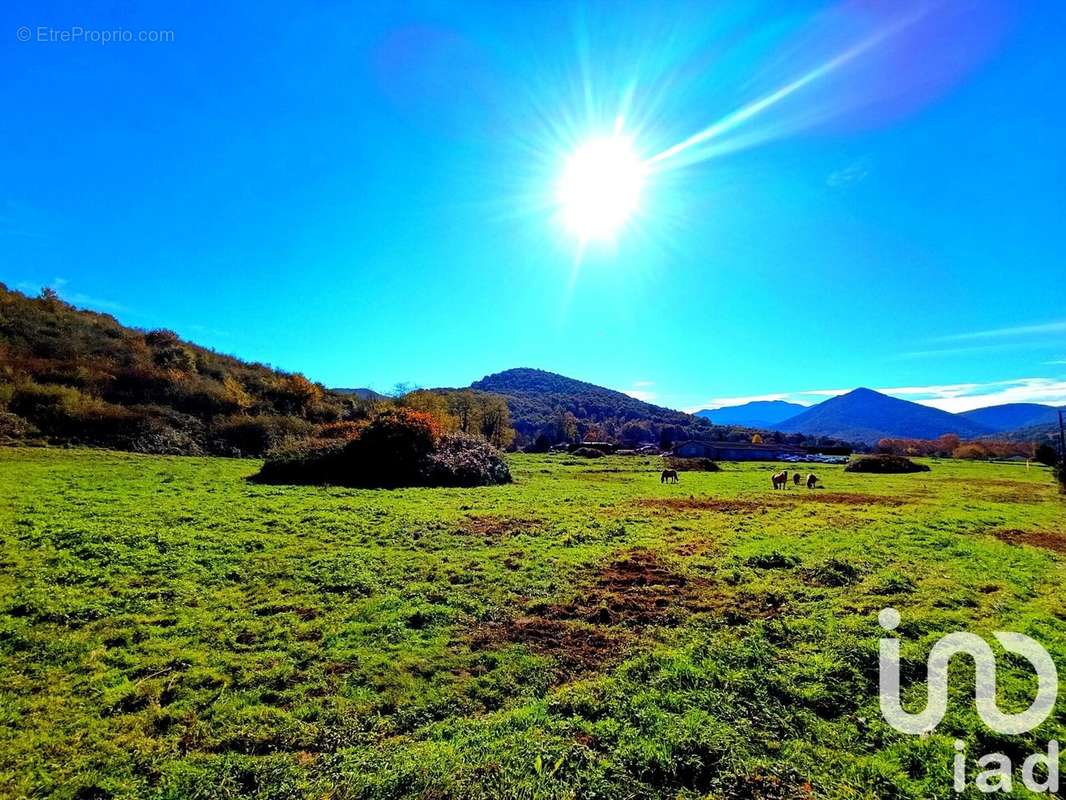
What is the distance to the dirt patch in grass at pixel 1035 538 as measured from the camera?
14984 millimetres

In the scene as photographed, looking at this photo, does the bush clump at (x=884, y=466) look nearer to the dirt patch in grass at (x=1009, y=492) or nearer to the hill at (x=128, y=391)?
the dirt patch in grass at (x=1009, y=492)

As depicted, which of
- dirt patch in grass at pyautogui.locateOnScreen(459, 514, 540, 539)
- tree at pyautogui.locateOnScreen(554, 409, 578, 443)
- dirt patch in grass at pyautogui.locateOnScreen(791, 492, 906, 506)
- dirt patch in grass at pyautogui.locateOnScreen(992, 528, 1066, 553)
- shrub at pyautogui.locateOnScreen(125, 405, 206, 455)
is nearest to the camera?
dirt patch in grass at pyautogui.locateOnScreen(992, 528, 1066, 553)

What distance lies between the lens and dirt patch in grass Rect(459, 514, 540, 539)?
15555 millimetres

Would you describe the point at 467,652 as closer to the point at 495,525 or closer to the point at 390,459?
the point at 495,525

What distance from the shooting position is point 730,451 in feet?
291

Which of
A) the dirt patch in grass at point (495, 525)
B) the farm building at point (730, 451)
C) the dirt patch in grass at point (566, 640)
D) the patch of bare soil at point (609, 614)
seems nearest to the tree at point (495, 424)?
the farm building at point (730, 451)

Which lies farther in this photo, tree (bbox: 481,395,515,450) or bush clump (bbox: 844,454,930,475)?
tree (bbox: 481,395,515,450)

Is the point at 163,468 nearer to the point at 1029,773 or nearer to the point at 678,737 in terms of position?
the point at 678,737

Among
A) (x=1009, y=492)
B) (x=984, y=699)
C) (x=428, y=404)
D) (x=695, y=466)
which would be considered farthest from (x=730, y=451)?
(x=984, y=699)

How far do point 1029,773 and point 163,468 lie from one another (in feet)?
97.3

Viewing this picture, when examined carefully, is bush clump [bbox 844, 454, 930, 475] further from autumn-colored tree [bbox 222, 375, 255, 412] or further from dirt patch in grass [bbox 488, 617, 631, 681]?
autumn-colored tree [bbox 222, 375, 255, 412]

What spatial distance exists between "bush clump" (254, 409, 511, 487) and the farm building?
63.7m

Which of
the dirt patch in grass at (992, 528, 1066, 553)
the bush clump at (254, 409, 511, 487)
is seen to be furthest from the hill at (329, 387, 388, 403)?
the dirt patch in grass at (992, 528, 1066, 553)

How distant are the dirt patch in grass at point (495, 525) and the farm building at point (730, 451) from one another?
73.9m
